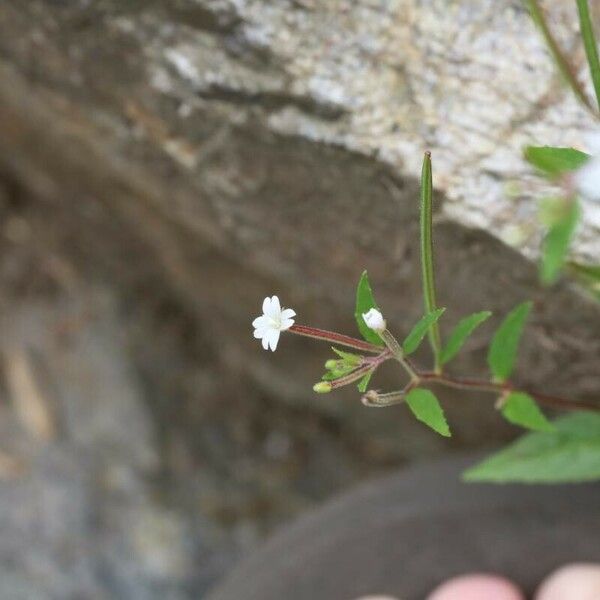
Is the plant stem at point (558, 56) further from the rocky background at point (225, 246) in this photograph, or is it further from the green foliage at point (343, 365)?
the green foliage at point (343, 365)

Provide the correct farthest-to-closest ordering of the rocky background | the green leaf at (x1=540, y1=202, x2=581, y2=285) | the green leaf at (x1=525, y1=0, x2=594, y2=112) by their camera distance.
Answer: the rocky background
the green leaf at (x1=525, y1=0, x2=594, y2=112)
the green leaf at (x1=540, y1=202, x2=581, y2=285)

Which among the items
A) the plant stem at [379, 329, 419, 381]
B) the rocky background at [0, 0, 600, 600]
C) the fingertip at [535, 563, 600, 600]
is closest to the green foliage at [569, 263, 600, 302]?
the rocky background at [0, 0, 600, 600]

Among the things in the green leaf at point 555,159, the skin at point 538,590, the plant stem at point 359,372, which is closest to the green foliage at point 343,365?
the plant stem at point 359,372

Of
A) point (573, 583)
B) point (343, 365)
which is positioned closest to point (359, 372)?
point (343, 365)

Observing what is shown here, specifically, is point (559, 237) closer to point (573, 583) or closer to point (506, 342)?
point (506, 342)

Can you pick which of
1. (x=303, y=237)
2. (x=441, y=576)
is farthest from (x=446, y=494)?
(x=303, y=237)

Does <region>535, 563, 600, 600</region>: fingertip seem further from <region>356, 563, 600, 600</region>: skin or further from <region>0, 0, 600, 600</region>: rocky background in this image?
<region>0, 0, 600, 600</region>: rocky background
